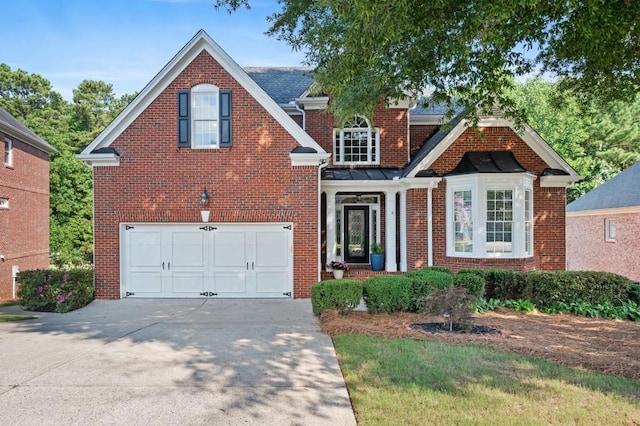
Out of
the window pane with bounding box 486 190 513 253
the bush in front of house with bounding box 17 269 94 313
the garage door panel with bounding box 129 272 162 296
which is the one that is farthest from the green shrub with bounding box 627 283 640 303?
the bush in front of house with bounding box 17 269 94 313

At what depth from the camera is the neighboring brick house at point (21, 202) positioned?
1786 centimetres

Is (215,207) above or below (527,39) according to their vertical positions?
below

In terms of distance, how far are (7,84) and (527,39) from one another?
42.0 meters

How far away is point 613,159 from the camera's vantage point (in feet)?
99.5

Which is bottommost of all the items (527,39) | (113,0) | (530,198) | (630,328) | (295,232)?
(630,328)

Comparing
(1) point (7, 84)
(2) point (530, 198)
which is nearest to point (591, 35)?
(2) point (530, 198)

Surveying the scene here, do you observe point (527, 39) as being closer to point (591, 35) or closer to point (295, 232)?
point (591, 35)

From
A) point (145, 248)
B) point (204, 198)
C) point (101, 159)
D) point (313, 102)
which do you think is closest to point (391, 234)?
point (313, 102)

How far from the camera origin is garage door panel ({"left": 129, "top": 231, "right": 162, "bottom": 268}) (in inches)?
471

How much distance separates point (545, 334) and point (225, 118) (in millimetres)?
9310

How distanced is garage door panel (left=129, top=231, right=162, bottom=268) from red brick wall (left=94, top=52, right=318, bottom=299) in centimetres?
44

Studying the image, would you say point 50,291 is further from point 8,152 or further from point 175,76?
point 8,152

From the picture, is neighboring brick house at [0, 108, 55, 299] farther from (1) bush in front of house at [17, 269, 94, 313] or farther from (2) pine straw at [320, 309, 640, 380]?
(2) pine straw at [320, 309, 640, 380]

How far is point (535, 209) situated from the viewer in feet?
44.3
